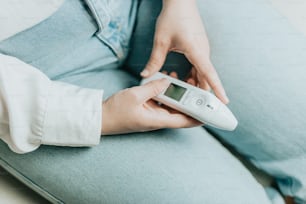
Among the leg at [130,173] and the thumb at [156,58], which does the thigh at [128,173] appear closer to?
the leg at [130,173]

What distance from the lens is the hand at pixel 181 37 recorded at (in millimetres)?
656

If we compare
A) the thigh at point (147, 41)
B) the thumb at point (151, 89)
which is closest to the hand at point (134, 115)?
the thumb at point (151, 89)

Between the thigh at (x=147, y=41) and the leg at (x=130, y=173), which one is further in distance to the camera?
the thigh at (x=147, y=41)

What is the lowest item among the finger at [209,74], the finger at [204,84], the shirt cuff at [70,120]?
the shirt cuff at [70,120]

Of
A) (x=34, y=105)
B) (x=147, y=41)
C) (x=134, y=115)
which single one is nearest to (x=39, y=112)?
(x=34, y=105)

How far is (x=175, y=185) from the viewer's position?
0.58 meters

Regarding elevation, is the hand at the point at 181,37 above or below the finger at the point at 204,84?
above

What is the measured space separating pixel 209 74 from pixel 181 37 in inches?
3.0

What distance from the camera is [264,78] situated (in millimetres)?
647

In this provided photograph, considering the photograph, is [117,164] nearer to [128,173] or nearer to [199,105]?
[128,173]

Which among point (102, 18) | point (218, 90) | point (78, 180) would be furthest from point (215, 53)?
point (78, 180)

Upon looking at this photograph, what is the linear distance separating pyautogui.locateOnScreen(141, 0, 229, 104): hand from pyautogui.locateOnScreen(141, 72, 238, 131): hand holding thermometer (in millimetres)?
47

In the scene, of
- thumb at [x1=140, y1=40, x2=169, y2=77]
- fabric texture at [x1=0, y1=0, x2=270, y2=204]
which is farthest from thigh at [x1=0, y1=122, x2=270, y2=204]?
thumb at [x1=140, y1=40, x2=169, y2=77]

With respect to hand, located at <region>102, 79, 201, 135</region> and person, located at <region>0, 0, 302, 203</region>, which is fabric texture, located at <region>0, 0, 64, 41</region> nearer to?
person, located at <region>0, 0, 302, 203</region>
